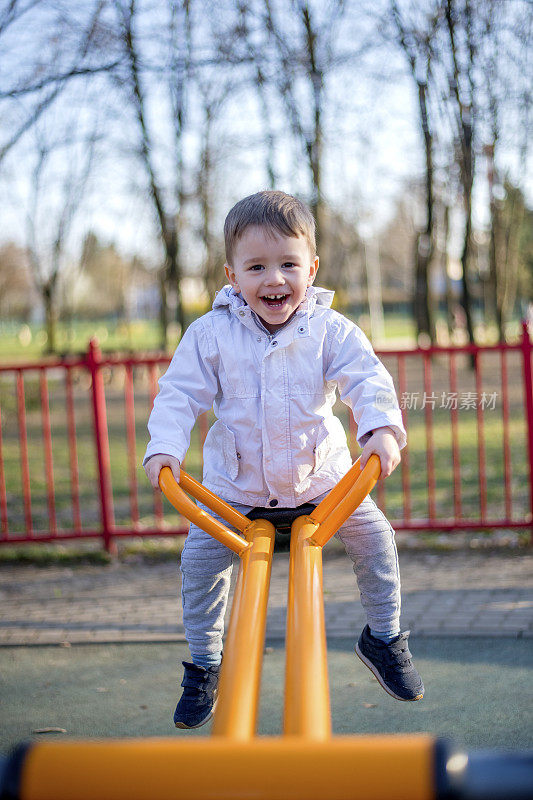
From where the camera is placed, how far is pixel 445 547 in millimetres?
5469

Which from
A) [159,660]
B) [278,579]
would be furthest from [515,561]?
[159,660]

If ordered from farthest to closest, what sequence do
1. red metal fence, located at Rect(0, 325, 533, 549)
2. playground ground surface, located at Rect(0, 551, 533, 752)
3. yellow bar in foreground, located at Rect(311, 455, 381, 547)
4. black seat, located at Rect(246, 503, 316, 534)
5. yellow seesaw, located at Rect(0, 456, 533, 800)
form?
1. red metal fence, located at Rect(0, 325, 533, 549)
2. playground ground surface, located at Rect(0, 551, 533, 752)
3. black seat, located at Rect(246, 503, 316, 534)
4. yellow bar in foreground, located at Rect(311, 455, 381, 547)
5. yellow seesaw, located at Rect(0, 456, 533, 800)

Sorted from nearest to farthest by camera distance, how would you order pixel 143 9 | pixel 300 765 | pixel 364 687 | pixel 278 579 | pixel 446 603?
pixel 300 765 < pixel 364 687 < pixel 446 603 < pixel 278 579 < pixel 143 9

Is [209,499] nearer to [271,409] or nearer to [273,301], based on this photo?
[271,409]

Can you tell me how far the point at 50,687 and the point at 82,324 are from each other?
90.7 metres

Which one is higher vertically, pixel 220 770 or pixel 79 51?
pixel 79 51

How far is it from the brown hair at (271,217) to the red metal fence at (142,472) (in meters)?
3.03

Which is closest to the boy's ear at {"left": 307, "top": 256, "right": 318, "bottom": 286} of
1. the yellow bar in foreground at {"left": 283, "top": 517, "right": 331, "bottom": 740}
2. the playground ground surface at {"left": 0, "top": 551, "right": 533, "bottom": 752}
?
the yellow bar in foreground at {"left": 283, "top": 517, "right": 331, "bottom": 740}

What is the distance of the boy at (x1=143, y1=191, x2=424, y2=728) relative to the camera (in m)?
2.43

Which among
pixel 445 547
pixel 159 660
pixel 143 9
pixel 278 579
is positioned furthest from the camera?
pixel 143 9

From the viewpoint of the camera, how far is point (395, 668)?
2.53m

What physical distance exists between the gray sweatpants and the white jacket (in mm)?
116

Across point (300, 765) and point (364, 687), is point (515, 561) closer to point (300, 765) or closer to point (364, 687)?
point (364, 687)

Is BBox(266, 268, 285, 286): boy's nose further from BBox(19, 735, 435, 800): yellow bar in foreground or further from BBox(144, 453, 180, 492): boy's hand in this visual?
BBox(19, 735, 435, 800): yellow bar in foreground
